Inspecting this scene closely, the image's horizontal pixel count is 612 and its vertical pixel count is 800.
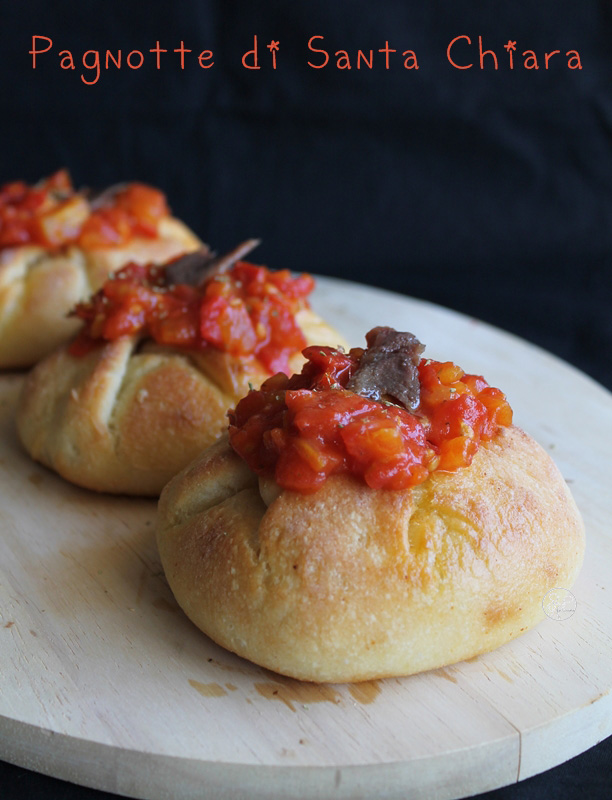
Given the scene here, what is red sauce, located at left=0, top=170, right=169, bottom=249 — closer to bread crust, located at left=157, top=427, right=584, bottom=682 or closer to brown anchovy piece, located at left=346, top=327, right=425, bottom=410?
brown anchovy piece, located at left=346, top=327, right=425, bottom=410

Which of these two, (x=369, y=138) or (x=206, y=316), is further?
(x=369, y=138)

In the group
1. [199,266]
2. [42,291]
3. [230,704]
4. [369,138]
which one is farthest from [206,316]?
[369,138]

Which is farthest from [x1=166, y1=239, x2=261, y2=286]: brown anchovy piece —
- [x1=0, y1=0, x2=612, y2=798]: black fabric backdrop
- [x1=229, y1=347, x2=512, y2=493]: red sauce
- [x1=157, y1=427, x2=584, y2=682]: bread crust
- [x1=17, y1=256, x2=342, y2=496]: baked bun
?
[x1=0, y1=0, x2=612, y2=798]: black fabric backdrop

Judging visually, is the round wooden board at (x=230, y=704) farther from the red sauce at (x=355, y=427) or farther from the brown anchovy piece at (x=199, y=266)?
the brown anchovy piece at (x=199, y=266)

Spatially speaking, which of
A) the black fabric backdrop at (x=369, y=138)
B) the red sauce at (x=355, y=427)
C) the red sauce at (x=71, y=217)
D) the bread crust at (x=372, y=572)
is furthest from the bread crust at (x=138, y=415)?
the black fabric backdrop at (x=369, y=138)

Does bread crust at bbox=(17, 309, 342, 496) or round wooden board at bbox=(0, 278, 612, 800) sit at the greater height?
bread crust at bbox=(17, 309, 342, 496)

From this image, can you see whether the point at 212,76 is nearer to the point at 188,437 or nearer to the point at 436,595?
the point at 188,437

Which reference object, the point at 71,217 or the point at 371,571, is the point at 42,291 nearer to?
the point at 71,217
